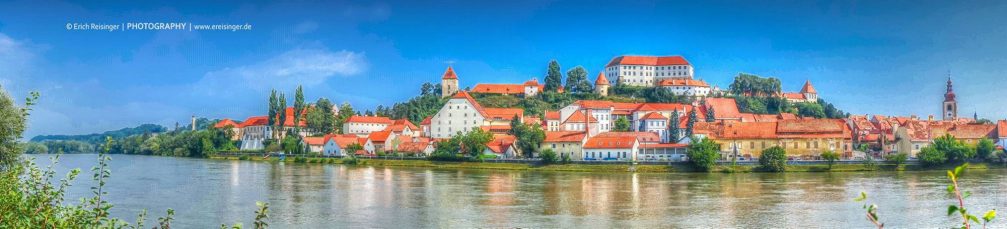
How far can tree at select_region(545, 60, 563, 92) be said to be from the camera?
95.4 meters

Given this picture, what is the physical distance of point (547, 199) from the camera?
32281mm

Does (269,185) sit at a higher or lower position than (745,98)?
lower

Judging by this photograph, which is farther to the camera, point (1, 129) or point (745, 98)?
point (745, 98)

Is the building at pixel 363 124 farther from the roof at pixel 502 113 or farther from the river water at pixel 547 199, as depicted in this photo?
the river water at pixel 547 199

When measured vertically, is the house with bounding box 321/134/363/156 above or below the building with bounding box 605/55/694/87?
below

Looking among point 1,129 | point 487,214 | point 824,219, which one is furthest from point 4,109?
point 824,219

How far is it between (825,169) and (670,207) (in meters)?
27.0

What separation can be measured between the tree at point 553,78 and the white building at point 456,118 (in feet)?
68.6

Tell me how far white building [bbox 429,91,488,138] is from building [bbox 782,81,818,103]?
1587 inches

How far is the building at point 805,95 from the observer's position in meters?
95.1

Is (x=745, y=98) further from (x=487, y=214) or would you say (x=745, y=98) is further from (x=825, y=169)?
(x=487, y=214)

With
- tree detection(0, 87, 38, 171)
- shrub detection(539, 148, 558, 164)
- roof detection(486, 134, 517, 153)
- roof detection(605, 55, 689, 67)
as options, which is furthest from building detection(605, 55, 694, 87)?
tree detection(0, 87, 38, 171)

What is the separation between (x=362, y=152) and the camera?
70938 millimetres

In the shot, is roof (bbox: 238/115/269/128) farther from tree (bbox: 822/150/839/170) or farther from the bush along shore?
tree (bbox: 822/150/839/170)
